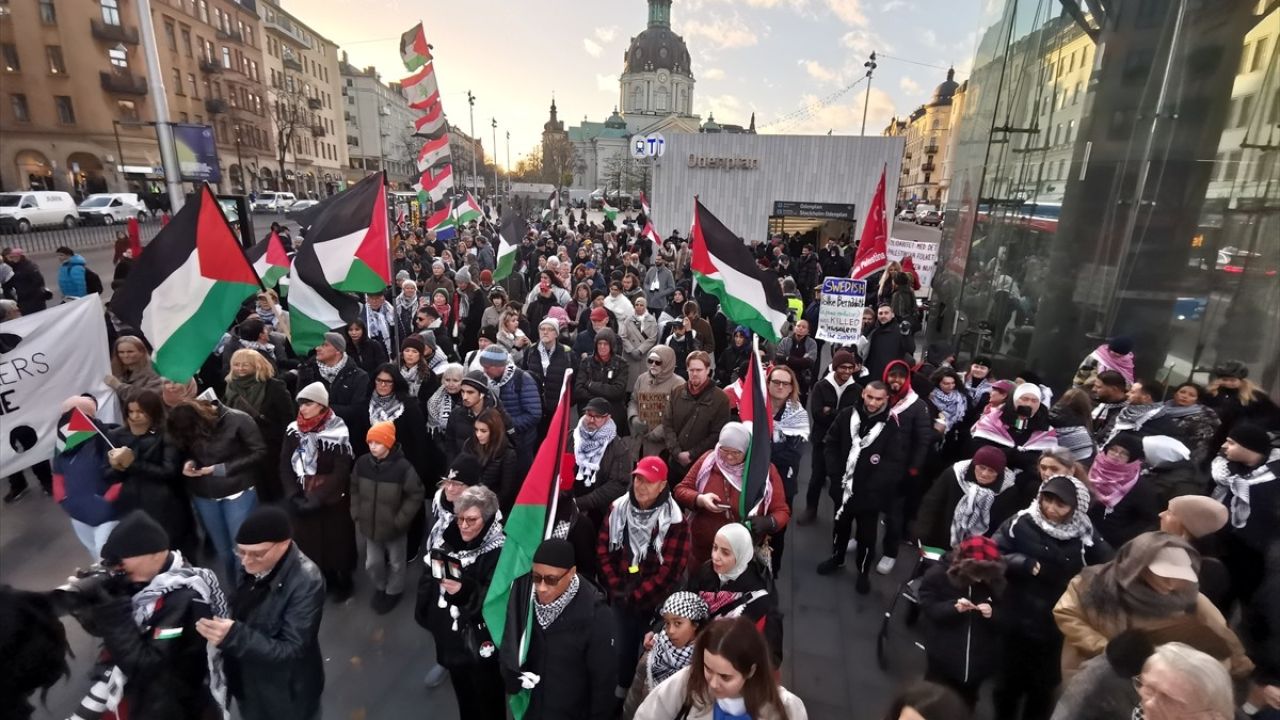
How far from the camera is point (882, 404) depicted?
496cm

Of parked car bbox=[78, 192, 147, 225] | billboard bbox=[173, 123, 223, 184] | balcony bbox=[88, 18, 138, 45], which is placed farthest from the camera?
balcony bbox=[88, 18, 138, 45]

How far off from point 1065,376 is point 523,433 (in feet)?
25.2

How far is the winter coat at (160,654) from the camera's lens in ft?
8.73

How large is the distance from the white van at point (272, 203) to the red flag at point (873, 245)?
44.3m

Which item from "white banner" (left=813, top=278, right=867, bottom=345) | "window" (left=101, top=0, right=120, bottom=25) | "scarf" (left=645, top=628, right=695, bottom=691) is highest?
"window" (left=101, top=0, right=120, bottom=25)

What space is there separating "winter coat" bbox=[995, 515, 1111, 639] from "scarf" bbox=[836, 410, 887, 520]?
1632mm

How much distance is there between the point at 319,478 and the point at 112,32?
53511 mm

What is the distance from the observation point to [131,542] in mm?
2695

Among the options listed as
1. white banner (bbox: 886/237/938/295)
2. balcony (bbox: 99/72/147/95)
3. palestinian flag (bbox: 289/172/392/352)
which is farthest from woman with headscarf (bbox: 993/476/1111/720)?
balcony (bbox: 99/72/147/95)

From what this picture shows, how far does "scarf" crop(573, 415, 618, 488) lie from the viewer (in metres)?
4.59

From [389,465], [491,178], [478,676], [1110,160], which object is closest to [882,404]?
[478,676]

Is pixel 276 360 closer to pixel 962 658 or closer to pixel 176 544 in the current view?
pixel 176 544

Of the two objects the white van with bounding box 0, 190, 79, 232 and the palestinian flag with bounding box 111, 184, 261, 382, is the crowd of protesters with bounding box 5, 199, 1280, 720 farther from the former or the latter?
the white van with bounding box 0, 190, 79, 232

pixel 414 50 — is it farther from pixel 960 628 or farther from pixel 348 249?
pixel 960 628
